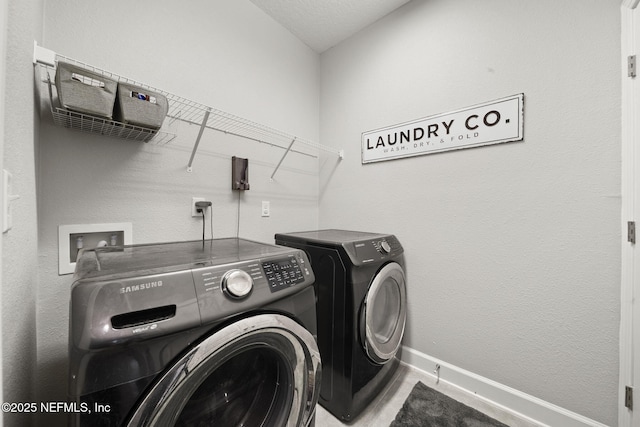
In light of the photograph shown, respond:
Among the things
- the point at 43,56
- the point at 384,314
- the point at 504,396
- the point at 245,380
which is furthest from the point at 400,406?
the point at 43,56

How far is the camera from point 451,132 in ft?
5.19

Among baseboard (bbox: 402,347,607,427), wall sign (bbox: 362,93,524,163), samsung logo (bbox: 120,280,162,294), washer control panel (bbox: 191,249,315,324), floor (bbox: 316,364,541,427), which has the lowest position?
floor (bbox: 316,364,541,427)

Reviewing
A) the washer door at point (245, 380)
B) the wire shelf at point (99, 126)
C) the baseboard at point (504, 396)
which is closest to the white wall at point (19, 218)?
the wire shelf at point (99, 126)

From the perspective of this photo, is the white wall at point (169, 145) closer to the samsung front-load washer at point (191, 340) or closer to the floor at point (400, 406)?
the samsung front-load washer at point (191, 340)

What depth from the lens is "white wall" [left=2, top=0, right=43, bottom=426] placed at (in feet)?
2.02

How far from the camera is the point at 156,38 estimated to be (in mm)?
1346

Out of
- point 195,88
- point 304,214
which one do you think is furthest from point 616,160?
point 195,88

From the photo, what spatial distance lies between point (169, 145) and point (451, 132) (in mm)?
1740

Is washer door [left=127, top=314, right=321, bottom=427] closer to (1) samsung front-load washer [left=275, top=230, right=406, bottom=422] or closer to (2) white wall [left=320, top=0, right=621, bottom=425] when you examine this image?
(1) samsung front-load washer [left=275, top=230, right=406, bottom=422]

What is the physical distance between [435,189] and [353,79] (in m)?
1.20

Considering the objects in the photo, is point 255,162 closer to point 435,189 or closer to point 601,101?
point 435,189

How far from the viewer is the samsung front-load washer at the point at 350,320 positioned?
125 cm

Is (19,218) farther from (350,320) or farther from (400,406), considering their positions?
(400,406)

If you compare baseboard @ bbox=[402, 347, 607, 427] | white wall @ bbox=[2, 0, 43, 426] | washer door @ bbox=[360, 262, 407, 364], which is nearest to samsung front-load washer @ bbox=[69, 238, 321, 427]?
white wall @ bbox=[2, 0, 43, 426]
